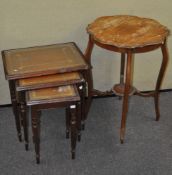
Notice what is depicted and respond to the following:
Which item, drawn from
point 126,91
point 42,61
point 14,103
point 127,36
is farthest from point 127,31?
point 14,103

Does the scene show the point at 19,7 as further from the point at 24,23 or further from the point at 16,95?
the point at 16,95

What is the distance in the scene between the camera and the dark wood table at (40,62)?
162cm

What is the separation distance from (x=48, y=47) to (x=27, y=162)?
0.69 m

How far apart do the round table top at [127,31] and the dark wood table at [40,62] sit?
18cm

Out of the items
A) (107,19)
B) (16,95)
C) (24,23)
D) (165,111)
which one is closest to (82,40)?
(107,19)

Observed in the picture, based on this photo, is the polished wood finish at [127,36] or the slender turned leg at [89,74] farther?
the slender turned leg at [89,74]

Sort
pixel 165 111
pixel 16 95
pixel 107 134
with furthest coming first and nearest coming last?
pixel 165 111 < pixel 107 134 < pixel 16 95

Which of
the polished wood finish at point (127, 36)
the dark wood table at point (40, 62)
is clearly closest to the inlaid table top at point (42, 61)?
the dark wood table at point (40, 62)

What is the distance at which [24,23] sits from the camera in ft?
6.48

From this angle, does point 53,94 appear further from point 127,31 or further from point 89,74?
point 127,31

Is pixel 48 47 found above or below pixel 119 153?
above

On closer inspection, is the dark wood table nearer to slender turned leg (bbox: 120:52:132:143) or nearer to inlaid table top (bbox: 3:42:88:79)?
inlaid table top (bbox: 3:42:88:79)

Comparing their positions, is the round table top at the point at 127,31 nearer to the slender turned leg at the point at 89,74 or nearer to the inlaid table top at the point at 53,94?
the slender turned leg at the point at 89,74

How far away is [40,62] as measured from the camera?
170 cm
